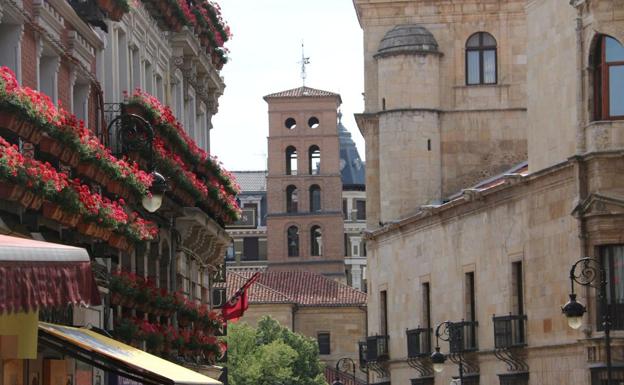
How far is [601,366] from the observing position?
4191cm

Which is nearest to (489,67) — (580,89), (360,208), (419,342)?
(419,342)

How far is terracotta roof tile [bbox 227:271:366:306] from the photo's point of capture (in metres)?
138

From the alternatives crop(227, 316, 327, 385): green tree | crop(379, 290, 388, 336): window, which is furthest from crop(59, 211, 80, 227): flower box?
crop(227, 316, 327, 385): green tree

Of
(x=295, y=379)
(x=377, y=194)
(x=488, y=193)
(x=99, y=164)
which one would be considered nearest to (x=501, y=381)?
(x=488, y=193)

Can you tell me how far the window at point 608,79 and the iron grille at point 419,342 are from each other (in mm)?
17912

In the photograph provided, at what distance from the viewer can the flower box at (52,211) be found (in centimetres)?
2042

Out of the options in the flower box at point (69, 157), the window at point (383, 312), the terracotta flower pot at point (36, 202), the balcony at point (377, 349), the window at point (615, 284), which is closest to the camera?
the terracotta flower pot at point (36, 202)

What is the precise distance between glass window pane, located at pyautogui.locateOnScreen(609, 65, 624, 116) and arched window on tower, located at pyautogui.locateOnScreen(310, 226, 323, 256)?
4726 inches

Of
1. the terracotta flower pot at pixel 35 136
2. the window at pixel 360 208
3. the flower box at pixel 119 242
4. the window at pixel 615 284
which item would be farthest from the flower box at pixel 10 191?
the window at pixel 360 208

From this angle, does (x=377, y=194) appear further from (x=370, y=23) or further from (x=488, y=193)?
(x=488, y=193)

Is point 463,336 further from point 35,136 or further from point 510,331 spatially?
point 35,136

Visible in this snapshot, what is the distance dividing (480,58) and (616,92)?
26.8 m

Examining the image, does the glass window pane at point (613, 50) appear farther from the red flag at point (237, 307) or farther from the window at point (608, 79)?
the red flag at point (237, 307)

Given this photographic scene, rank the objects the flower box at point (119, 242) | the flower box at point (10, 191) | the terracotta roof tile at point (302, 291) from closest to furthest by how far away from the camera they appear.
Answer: the flower box at point (10, 191) → the flower box at point (119, 242) → the terracotta roof tile at point (302, 291)
